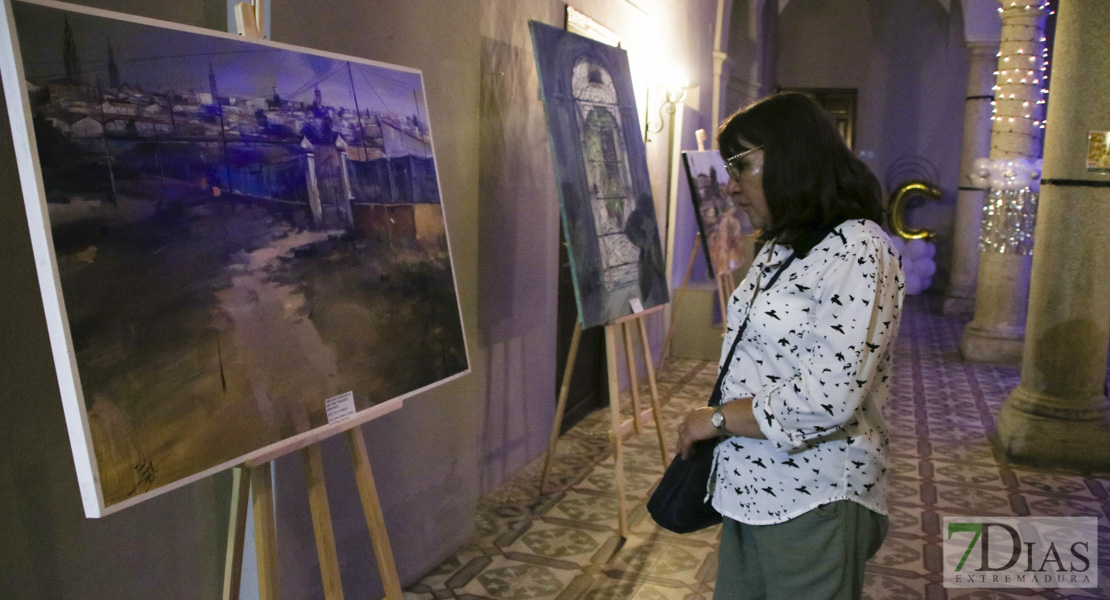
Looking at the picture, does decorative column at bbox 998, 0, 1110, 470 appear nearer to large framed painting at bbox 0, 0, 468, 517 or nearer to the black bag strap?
the black bag strap

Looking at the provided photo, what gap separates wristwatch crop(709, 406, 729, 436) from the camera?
1621 mm

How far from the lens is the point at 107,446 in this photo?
53.3 inches

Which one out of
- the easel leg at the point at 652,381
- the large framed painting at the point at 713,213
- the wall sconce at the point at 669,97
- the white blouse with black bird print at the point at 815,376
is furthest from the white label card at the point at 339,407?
the wall sconce at the point at 669,97

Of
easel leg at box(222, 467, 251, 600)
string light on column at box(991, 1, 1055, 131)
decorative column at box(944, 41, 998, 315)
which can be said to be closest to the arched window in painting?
easel leg at box(222, 467, 251, 600)

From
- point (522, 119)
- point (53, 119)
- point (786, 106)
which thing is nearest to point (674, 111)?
point (522, 119)

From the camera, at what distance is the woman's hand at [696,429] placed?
5.42ft

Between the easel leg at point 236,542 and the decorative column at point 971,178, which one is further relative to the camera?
the decorative column at point 971,178

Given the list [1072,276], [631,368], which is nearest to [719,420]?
[631,368]

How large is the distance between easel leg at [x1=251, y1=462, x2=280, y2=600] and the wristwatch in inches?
33.2

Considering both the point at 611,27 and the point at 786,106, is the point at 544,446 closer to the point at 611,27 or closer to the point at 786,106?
the point at 611,27

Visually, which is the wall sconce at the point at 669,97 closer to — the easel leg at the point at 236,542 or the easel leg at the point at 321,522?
the easel leg at the point at 321,522

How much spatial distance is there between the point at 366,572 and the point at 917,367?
18.6 feet

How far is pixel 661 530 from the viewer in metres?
3.65

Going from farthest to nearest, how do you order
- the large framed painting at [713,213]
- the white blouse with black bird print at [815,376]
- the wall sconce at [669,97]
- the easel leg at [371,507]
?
the wall sconce at [669,97]
the large framed painting at [713,213]
the easel leg at [371,507]
the white blouse with black bird print at [815,376]
